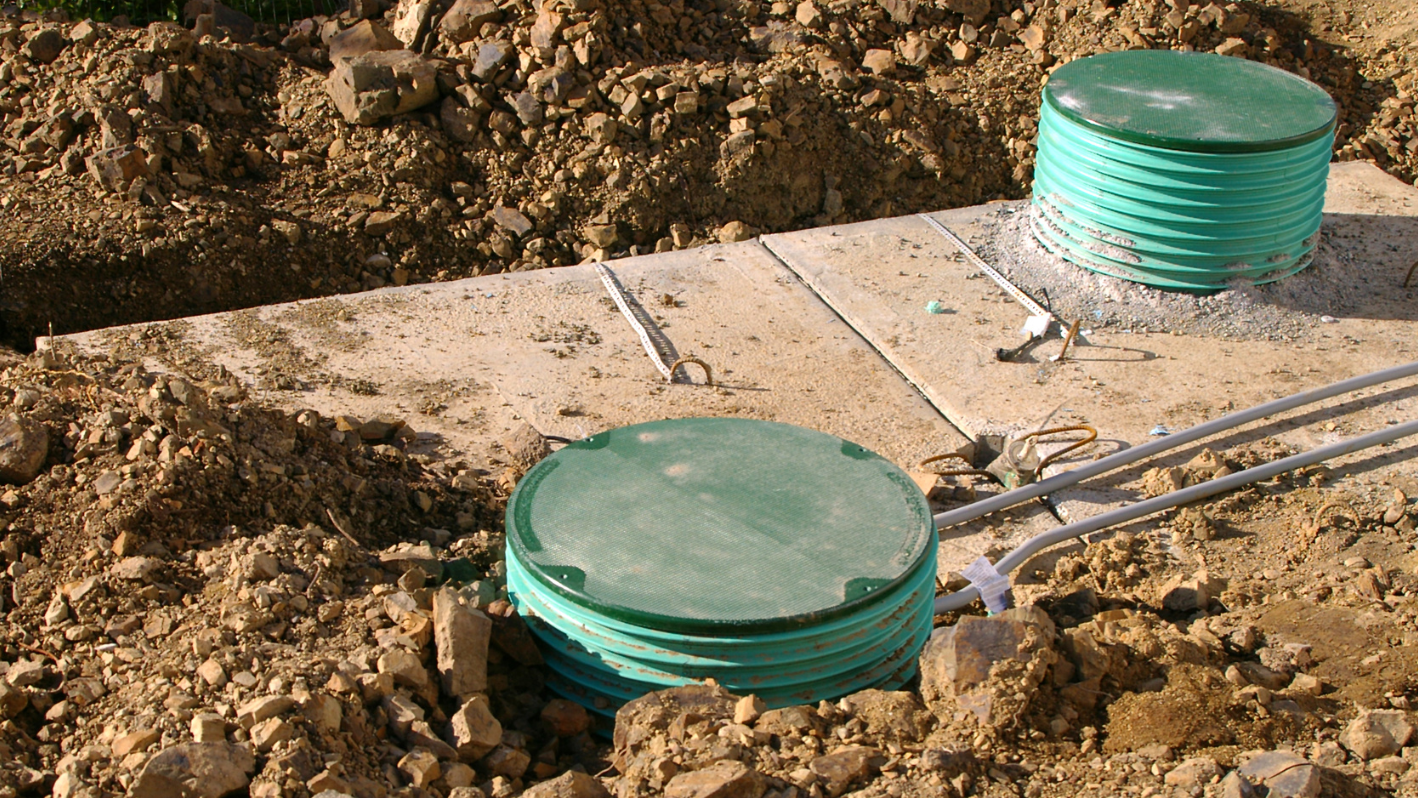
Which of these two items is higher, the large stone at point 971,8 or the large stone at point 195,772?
the large stone at point 971,8

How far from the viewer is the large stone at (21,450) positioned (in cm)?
393

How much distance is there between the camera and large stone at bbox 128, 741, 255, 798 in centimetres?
279

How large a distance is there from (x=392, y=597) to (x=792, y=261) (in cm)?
321

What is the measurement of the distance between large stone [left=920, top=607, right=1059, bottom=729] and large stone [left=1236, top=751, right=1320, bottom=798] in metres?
0.52

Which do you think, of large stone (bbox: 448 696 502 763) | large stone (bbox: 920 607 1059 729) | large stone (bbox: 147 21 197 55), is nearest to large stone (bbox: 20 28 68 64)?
large stone (bbox: 147 21 197 55)

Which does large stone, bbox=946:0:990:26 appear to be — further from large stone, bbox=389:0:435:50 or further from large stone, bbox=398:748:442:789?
large stone, bbox=398:748:442:789

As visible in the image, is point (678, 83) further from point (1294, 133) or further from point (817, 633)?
point (817, 633)

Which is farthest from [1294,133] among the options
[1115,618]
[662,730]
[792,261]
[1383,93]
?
Result: [662,730]

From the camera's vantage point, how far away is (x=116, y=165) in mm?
6613

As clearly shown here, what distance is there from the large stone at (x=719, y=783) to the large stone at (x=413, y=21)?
18.1 feet

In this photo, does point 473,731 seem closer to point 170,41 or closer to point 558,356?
point 558,356

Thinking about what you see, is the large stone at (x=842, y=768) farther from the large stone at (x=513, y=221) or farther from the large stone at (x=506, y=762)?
the large stone at (x=513, y=221)

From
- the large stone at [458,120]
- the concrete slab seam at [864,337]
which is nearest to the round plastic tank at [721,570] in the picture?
the concrete slab seam at [864,337]

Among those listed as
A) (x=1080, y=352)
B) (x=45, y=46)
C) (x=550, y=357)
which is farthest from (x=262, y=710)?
(x=45, y=46)
